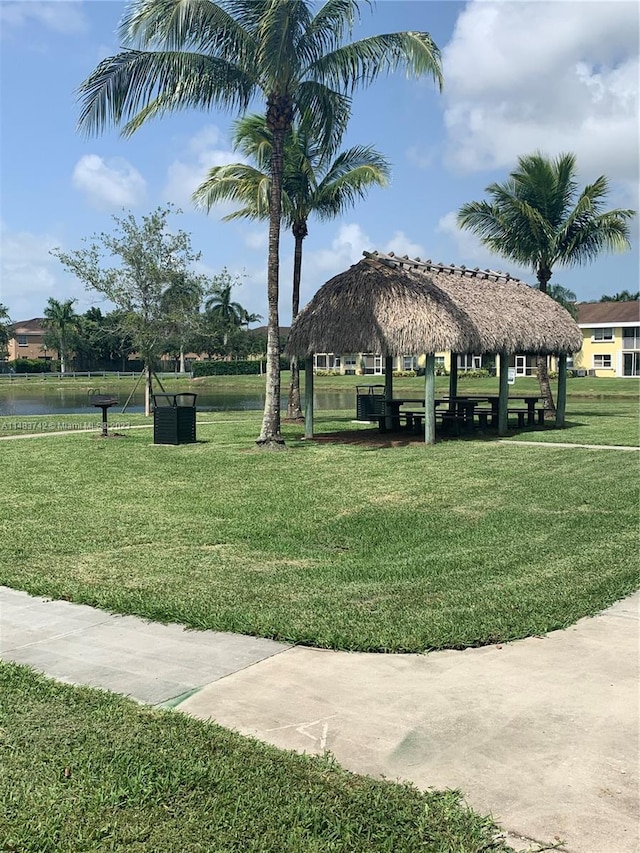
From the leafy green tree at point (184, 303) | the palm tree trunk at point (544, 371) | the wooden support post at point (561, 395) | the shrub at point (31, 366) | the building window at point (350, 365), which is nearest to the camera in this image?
the wooden support post at point (561, 395)

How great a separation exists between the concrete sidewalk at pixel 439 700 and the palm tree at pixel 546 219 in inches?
843

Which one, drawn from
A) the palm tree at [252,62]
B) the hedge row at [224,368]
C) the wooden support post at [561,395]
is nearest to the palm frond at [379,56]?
the palm tree at [252,62]

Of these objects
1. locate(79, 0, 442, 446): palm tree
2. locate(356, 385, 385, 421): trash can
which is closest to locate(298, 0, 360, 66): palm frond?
locate(79, 0, 442, 446): palm tree

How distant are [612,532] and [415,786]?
5.80 meters

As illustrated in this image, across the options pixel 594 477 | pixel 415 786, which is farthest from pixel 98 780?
pixel 594 477

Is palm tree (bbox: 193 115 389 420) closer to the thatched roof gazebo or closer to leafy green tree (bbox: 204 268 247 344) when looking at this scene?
the thatched roof gazebo

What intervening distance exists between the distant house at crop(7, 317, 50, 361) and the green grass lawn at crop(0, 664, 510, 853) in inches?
4076

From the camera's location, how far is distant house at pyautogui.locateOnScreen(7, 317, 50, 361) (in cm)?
10350

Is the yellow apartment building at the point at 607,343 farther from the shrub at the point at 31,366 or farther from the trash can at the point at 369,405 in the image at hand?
the trash can at the point at 369,405

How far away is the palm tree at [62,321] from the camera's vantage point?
275 ft

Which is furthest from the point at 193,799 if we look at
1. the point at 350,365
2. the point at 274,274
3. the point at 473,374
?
the point at 350,365

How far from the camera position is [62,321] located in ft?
279

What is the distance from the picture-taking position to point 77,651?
536 cm

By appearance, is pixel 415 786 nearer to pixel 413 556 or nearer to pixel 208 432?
pixel 413 556
